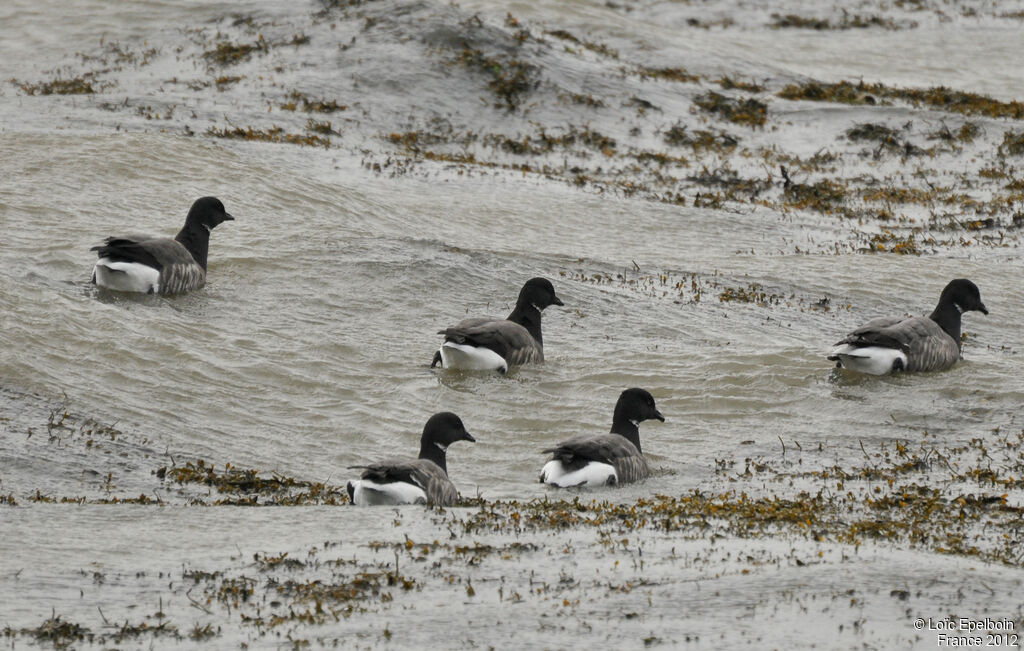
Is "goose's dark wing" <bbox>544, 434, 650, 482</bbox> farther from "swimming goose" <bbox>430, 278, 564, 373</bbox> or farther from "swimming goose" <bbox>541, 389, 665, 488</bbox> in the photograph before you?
"swimming goose" <bbox>430, 278, 564, 373</bbox>

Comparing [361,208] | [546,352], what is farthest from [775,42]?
[546,352]

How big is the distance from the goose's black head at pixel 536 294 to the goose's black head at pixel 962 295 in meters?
5.83

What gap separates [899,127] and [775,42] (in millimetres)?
11718

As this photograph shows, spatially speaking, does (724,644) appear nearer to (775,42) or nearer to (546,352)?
(546,352)

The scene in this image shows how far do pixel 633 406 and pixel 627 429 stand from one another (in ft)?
1.01

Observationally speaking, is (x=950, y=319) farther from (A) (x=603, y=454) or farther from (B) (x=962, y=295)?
(A) (x=603, y=454)

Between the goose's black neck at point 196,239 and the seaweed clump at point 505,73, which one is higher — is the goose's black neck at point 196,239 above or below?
below

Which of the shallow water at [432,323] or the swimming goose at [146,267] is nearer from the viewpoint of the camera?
the shallow water at [432,323]

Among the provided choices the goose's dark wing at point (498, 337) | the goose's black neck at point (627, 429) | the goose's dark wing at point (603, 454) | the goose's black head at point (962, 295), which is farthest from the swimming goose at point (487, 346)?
the goose's black head at point (962, 295)

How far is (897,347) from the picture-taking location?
673 inches

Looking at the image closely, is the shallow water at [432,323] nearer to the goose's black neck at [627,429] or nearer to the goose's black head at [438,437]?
the goose's black neck at [627,429]

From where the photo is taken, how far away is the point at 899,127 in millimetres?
31375

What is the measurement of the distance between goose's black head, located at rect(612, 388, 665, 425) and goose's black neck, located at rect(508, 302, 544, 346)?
377cm

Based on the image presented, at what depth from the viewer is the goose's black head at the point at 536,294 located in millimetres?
17891
